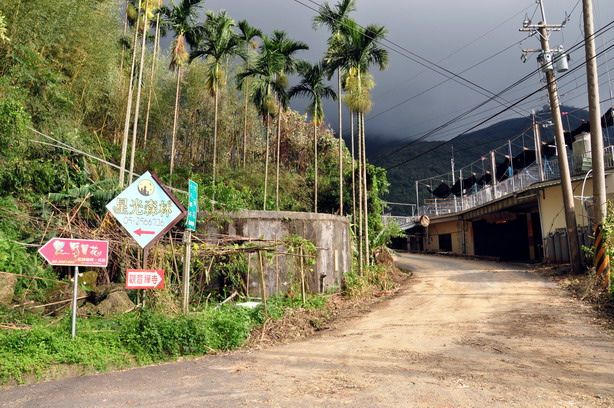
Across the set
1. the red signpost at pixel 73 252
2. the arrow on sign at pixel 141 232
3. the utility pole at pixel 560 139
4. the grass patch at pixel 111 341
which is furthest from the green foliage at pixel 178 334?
the utility pole at pixel 560 139

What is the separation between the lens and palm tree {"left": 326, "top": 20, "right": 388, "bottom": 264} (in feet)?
55.3

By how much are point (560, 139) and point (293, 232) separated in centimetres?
1076

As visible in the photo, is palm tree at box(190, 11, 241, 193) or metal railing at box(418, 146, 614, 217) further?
metal railing at box(418, 146, 614, 217)

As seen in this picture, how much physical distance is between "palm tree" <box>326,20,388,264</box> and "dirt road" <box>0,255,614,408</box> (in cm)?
Answer: 839

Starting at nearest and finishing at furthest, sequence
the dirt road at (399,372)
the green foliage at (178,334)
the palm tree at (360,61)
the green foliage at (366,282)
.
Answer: the dirt road at (399,372) < the green foliage at (178,334) < the green foliage at (366,282) < the palm tree at (360,61)

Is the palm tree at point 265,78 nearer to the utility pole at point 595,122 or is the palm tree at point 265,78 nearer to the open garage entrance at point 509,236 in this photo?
the utility pole at point 595,122

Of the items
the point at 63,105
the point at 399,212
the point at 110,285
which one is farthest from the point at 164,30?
the point at 399,212

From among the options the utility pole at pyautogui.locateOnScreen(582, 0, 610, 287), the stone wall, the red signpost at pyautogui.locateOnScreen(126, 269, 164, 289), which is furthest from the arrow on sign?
the utility pole at pyautogui.locateOnScreen(582, 0, 610, 287)

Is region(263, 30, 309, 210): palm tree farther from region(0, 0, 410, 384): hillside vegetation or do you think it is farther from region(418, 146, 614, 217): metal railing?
region(418, 146, 614, 217): metal railing

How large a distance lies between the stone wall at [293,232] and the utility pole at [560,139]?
8125 millimetres

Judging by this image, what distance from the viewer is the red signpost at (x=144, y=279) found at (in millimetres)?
7129

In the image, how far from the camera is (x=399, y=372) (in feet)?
19.0

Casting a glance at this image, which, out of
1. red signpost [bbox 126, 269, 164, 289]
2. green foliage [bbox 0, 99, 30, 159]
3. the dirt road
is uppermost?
green foliage [bbox 0, 99, 30, 159]

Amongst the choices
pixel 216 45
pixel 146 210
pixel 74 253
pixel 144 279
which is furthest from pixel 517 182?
pixel 74 253
